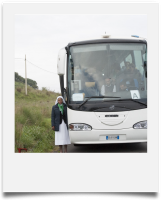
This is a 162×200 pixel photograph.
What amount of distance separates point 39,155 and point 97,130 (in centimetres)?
242

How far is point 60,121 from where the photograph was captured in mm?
8508

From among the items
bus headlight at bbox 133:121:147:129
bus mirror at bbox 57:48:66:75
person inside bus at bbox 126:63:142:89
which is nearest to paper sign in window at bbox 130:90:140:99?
person inside bus at bbox 126:63:142:89

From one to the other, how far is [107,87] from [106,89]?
2.5 inches

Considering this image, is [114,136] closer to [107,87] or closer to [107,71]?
[107,87]

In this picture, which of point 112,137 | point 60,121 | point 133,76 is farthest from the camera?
point 60,121

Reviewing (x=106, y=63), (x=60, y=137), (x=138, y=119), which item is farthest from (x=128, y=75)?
(x=60, y=137)

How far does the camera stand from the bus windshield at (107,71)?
7.86 m

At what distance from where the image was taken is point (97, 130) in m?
7.62

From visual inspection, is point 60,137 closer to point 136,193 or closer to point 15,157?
point 15,157

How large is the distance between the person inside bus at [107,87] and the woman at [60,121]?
1.35 m

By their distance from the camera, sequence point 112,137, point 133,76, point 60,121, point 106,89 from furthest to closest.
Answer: point 60,121 < point 133,76 < point 106,89 < point 112,137

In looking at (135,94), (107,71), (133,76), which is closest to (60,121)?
(107,71)

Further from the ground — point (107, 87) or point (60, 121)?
point (107, 87)

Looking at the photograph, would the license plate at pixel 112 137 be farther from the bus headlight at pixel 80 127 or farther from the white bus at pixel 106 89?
the bus headlight at pixel 80 127
